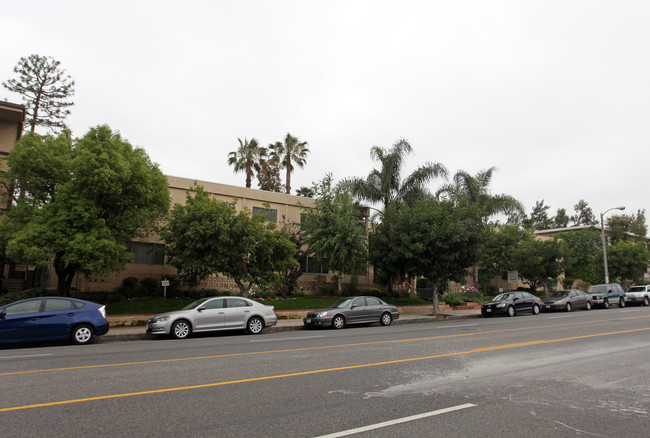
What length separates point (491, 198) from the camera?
33.6 m


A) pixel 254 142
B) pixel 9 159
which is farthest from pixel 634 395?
pixel 254 142

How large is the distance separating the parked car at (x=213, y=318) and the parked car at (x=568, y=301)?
19410 millimetres

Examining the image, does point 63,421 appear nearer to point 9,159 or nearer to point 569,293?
point 9,159

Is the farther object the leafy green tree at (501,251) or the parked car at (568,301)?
the leafy green tree at (501,251)

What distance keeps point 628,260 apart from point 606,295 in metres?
A: 10.8

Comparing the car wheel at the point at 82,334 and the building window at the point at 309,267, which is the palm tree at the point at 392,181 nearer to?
the building window at the point at 309,267

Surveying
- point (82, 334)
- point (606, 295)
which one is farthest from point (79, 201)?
point (606, 295)

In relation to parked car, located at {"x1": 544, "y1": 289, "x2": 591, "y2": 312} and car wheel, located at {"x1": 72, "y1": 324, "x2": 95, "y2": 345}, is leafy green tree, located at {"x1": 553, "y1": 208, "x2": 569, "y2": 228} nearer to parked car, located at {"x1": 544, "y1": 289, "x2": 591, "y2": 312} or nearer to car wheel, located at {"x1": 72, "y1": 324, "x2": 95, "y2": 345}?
parked car, located at {"x1": 544, "y1": 289, "x2": 591, "y2": 312}

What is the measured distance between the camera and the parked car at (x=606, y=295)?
30147 millimetres

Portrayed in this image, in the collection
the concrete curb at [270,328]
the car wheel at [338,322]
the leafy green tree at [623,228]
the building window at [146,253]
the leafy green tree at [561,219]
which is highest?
the leafy green tree at [561,219]

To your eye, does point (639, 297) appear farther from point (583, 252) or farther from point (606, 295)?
point (583, 252)

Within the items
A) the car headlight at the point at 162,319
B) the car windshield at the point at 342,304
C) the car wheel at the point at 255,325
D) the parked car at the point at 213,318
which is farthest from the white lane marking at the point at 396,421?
the car windshield at the point at 342,304

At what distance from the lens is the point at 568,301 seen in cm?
2778

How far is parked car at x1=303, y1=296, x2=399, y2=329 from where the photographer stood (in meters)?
18.0
